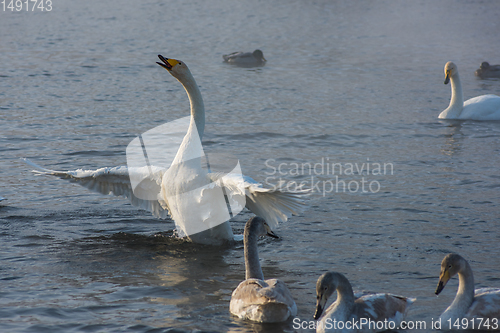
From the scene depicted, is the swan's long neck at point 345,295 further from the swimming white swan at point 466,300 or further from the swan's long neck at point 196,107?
the swan's long neck at point 196,107

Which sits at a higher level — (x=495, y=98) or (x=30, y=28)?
(x=30, y=28)

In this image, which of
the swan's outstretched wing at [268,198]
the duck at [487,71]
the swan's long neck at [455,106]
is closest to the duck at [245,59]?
the duck at [487,71]

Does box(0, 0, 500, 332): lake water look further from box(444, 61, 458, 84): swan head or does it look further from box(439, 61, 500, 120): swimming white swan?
box(444, 61, 458, 84): swan head

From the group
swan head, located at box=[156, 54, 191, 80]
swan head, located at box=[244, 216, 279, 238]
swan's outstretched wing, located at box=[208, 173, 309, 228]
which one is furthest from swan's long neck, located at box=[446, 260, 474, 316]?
swan head, located at box=[156, 54, 191, 80]

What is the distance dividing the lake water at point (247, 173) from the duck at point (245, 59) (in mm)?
458

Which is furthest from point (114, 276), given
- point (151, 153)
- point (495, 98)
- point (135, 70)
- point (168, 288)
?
point (135, 70)

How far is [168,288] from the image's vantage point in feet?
22.5

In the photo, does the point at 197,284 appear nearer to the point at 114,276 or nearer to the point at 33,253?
the point at 114,276

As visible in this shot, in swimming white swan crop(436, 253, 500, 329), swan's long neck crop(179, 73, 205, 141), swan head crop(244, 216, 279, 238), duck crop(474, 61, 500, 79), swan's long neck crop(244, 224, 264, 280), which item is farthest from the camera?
duck crop(474, 61, 500, 79)

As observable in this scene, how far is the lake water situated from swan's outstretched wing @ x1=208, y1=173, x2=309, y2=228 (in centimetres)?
69

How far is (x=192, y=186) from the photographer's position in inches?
300

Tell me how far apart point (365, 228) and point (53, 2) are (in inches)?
1664

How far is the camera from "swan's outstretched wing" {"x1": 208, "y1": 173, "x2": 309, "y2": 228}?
6.69m

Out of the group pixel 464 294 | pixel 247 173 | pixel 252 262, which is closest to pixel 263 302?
pixel 252 262
